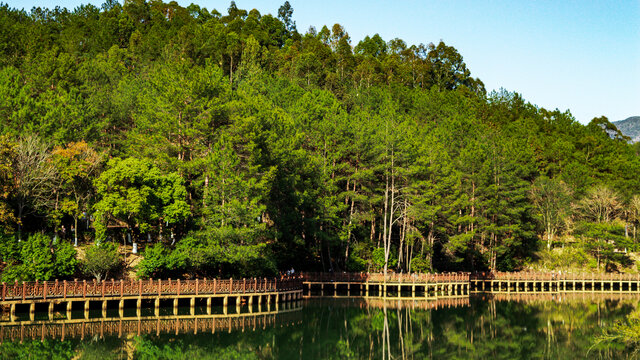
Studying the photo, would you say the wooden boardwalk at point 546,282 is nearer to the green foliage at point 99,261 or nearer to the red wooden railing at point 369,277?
the red wooden railing at point 369,277

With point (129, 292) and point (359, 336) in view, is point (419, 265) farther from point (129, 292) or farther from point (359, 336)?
point (129, 292)

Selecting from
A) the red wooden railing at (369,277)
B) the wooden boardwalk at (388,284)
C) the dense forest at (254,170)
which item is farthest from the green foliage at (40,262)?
the red wooden railing at (369,277)

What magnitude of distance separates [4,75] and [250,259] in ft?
106

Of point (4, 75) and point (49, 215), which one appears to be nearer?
point (49, 215)

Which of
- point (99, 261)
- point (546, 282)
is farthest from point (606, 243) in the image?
point (99, 261)

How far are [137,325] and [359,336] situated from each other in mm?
13068

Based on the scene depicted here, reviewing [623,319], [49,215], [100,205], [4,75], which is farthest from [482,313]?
[4,75]

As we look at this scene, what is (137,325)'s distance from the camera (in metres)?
35.2

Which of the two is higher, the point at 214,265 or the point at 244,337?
the point at 214,265

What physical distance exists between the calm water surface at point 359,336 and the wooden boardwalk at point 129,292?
1.53 m

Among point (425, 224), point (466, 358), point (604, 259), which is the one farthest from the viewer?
point (604, 259)

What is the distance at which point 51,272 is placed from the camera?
3984 cm

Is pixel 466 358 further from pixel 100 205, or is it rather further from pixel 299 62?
pixel 299 62

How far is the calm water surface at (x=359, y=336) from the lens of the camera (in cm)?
2962
